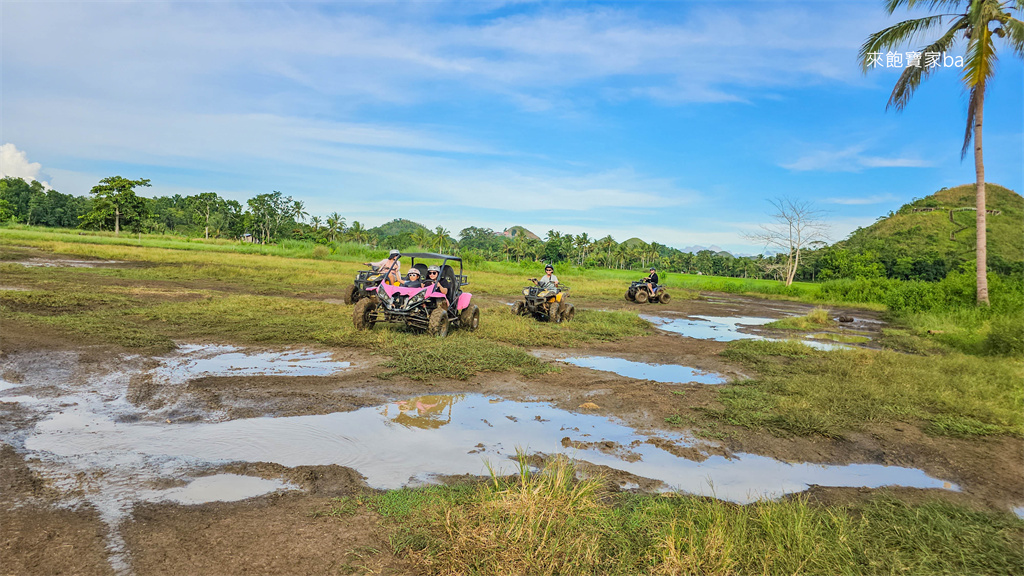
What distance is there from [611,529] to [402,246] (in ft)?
280

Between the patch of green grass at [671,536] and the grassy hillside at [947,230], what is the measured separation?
62777mm

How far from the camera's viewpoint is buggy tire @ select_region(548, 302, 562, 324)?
14477mm

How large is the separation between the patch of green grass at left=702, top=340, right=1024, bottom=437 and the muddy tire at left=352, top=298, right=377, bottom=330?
709cm

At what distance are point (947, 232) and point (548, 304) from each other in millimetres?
72946

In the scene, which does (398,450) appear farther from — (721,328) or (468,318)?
(721,328)

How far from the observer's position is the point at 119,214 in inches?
2424

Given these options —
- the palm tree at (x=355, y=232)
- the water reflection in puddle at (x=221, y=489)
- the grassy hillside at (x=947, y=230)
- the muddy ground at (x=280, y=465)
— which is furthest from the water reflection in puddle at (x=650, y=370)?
the palm tree at (x=355, y=232)

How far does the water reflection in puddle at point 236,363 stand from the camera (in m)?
7.32

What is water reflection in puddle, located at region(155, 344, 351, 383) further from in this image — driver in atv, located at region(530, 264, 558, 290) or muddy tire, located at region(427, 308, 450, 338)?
driver in atv, located at region(530, 264, 558, 290)

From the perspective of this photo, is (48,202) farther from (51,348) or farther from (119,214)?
(51,348)

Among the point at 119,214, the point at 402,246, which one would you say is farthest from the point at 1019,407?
the point at 402,246

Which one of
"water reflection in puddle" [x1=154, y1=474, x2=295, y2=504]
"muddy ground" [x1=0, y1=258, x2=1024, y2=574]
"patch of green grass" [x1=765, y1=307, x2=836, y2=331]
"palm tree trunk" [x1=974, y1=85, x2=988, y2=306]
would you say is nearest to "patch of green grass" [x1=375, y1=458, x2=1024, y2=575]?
"muddy ground" [x1=0, y1=258, x2=1024, y2=574]

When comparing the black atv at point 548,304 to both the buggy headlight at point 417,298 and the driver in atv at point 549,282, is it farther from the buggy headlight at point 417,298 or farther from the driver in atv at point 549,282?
the buggy headlight at point 417,298

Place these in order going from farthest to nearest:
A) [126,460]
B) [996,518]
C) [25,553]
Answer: [126,460], [996,518], [25,553]
